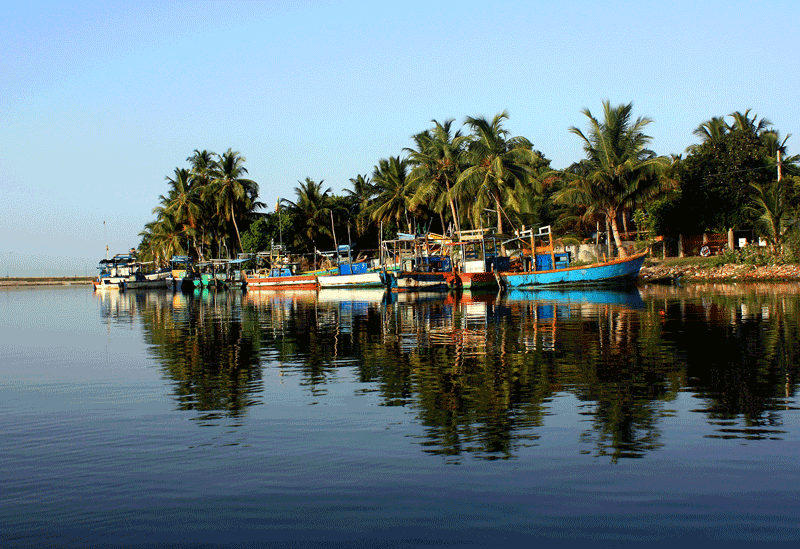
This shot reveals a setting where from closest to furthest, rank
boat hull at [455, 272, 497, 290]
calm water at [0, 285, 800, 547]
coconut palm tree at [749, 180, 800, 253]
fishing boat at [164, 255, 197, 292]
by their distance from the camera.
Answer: calm water at [0, 285, 800, 547], coconut palm tree at [749, 180, 800, 253], boat hull at [455, 272, 497, 290], fishing boat at [164, 255, 197, 292]

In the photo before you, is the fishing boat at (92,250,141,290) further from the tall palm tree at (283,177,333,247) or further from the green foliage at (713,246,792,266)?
the green foliage at (713,246,792,266)

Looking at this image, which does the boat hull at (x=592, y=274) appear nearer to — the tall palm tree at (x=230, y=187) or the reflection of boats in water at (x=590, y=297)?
the reflection of boats in water at (x=590, y=297)

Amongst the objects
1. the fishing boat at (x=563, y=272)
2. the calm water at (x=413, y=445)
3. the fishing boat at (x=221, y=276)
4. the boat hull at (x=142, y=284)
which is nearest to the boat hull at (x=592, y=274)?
the fishing boat at (x=563, y=272)

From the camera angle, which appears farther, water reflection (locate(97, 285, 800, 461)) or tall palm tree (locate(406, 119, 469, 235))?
tall palm tree (locate(406, 119, 469, 235))

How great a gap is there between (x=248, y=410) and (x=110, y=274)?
78228 millimetres

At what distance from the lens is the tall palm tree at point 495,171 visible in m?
49.2

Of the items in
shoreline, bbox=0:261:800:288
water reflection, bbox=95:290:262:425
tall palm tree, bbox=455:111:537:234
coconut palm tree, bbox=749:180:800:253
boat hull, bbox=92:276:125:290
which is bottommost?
water reflection, bbox=95:290:262:425

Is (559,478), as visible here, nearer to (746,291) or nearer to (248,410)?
(248,410)

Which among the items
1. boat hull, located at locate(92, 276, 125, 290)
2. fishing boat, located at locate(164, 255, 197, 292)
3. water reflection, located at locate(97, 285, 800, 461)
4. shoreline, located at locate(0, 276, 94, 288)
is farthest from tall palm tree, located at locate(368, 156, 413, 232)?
shoreline, located at locate(0, 276, 94, 288)

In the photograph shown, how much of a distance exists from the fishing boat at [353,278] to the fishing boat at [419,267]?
5.50 ft

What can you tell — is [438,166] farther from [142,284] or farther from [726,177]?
[142,284]

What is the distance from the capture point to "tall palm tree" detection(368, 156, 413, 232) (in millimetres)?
62656

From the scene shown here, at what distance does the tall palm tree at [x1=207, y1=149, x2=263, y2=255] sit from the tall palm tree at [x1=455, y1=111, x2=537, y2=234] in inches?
1173

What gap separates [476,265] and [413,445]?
38.9 m
